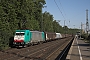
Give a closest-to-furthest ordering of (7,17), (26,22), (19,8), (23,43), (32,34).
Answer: (23,43) → (32,34) → (7,17) → (19,8) → (26,22)

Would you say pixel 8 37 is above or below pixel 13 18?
below

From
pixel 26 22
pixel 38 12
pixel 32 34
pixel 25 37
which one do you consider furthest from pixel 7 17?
pixel 38 12

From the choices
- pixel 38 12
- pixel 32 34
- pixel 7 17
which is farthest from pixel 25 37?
pixel 38 12

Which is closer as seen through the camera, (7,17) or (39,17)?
(7,17)

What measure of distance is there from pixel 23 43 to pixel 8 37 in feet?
9.59

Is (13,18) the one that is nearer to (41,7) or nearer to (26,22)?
(26,22)

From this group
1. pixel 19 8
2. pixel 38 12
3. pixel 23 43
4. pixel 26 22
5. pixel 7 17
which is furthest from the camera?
pixel 38 12

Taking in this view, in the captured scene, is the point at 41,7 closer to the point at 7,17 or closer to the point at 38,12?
the point at 38,12

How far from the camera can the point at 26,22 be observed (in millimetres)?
56125

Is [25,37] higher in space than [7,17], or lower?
lower

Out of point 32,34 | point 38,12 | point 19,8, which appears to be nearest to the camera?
point 32,34

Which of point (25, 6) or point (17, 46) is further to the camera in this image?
point (25, 6)

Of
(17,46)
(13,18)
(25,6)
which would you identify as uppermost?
(25,6)

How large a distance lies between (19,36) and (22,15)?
1851 cm
